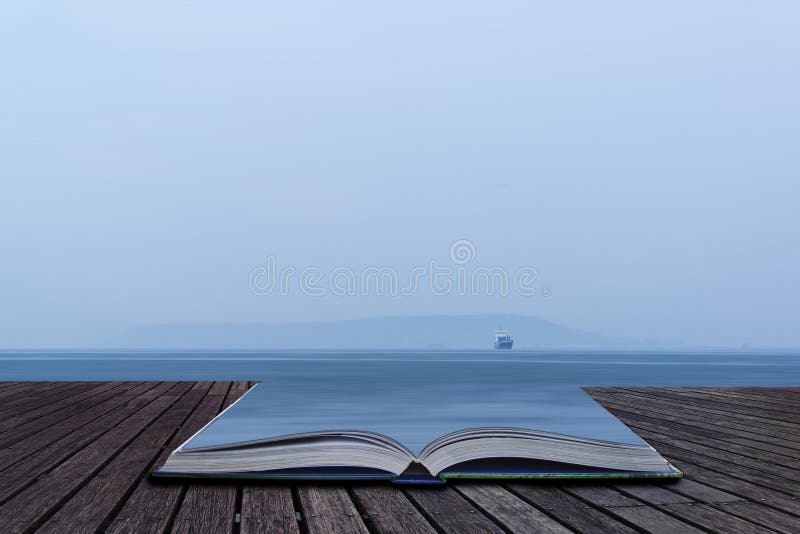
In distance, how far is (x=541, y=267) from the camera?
100500 mm

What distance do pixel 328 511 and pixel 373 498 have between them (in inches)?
7.7

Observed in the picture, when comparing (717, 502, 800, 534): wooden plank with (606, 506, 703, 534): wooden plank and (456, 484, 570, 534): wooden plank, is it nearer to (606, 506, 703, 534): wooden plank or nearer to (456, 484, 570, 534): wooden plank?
(606, 506, 703, 534): wooden plank

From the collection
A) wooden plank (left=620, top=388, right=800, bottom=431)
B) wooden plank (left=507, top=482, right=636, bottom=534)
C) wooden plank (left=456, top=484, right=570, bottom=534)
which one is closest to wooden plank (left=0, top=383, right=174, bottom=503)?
wooden plank (left=456, top=484, right=570, bottom=534)

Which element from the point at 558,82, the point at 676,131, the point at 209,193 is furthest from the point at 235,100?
the point at 676,131

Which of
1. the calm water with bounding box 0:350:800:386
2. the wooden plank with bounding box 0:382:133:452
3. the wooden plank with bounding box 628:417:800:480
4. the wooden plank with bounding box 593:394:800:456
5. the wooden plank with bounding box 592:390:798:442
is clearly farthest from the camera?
the calm water with bounding box 0:350:800:386

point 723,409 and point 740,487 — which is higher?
point 723,409

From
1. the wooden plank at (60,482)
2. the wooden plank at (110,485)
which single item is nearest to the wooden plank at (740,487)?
the wooden plank at (110,485)

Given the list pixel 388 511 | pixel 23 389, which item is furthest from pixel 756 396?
pixel 23 389

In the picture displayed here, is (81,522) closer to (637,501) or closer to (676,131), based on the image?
(637,501)

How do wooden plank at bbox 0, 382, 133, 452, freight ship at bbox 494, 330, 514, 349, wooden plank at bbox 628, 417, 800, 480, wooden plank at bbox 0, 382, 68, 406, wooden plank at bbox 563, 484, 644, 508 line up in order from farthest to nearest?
freight ship at bbox 494, 330, 514, 349 < wooden plank at bbox 0, 382, 68, 406 < wooden plank at bbox 0, 382, 133, 452 < wooden plank at bbox 628, 417, 800, 480 < wooden plank at bbox 563, 484, 644, 508

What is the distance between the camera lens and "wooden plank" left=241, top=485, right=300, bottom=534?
183 centimetres

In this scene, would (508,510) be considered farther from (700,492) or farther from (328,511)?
(700,492)

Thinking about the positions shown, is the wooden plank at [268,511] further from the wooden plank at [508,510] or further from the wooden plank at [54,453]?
the wooden plank at [54,453]

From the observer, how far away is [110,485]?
92.5 inches
